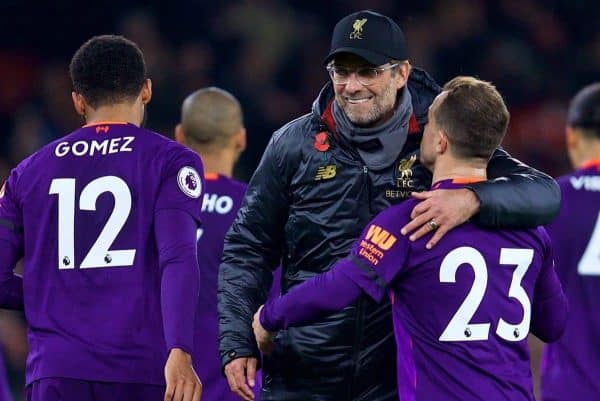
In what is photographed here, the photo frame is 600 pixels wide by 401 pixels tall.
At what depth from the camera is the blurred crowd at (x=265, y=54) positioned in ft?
35.7

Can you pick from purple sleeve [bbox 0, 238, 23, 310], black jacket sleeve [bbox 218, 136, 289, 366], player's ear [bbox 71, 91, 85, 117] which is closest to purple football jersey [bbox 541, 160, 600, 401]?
black jacket sleeve [bbox 218, 136, 289, 366]

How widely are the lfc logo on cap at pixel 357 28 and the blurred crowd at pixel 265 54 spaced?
20.0 ft

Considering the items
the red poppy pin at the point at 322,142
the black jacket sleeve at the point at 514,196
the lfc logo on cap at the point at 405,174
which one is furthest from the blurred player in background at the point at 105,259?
the black jacket sleeve at the point at 514,196

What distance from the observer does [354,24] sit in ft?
15.1

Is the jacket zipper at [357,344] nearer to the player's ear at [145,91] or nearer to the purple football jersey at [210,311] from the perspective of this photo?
the player's ear at [145,91]

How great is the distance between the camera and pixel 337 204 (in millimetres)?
4609

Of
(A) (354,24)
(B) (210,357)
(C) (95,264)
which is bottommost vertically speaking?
(B) (210,357)

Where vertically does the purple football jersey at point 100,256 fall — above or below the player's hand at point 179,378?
above

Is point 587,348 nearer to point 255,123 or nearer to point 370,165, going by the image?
point 370,165

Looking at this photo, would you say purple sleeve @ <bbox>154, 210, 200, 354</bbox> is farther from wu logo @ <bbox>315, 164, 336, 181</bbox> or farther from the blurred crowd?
the blurred crowd

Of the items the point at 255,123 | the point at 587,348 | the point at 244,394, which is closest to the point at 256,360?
the point at 244,394

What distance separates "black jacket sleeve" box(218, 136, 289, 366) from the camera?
466 cm

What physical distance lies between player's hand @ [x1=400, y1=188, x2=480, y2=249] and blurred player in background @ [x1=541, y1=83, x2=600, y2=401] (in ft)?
7.66

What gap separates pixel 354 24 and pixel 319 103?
33cm
